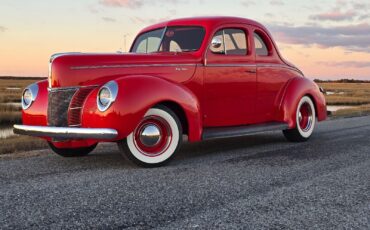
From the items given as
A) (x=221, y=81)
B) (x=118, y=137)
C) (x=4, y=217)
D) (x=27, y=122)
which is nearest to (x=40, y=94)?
(x=27, y=122)

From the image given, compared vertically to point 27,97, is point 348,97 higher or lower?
lower

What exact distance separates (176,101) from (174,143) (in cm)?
51

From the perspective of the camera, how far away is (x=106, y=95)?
524cm

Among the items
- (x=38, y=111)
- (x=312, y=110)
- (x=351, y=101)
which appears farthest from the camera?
(x=351, y=101)

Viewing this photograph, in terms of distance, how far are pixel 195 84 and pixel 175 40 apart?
90 cm

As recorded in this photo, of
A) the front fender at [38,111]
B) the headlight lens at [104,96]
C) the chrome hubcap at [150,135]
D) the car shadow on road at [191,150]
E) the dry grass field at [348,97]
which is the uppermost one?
the headlight lens at [104,96]

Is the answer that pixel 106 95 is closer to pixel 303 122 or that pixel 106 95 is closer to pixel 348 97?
pixel 303 122

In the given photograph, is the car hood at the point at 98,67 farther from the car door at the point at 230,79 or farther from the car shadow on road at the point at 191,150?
the car shadow on road at the point at 191,150

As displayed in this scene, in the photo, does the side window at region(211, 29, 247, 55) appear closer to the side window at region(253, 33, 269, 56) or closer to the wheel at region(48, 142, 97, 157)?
the side window at region(253, 33, 269, 56)

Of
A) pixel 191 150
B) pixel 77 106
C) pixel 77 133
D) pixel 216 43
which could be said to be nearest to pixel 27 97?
pixel 77 106

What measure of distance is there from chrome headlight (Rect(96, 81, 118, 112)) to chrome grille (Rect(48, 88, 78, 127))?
43cm

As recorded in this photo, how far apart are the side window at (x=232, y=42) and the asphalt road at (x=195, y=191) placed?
1.49 m

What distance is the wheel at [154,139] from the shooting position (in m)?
5.36

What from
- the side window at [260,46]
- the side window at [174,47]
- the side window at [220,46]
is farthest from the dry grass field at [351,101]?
the side window at [174,47]
